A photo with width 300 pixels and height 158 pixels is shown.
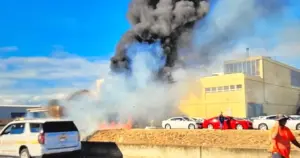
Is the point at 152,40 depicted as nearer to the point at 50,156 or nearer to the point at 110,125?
the point at 110,125

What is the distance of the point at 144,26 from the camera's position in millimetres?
34438

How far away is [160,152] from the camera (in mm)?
13602

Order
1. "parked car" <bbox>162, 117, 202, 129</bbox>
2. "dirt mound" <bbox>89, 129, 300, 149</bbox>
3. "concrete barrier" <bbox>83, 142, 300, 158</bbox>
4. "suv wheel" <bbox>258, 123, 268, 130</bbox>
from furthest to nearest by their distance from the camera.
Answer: "parked car" <bbox>162, 117, 202, 129</bbox>
"suv wheel" <bbox>258, 123, 268, 130</bbox>
"dirt mound" <bbox>89, 129, 300, 149</bbox>
"concrete barrier" <bbox>83, 142, 300, 158</bbox>

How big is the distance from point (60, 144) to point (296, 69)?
231ft

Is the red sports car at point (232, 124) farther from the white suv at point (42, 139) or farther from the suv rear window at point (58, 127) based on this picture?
the white suv at point (42, 139)

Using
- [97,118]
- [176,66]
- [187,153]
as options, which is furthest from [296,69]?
[187,153]

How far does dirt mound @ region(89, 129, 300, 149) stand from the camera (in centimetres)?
2203

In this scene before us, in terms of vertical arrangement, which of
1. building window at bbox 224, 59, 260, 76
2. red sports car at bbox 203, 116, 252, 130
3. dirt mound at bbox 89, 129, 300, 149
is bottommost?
dirt mound at bbox 89, 129, 300, 149

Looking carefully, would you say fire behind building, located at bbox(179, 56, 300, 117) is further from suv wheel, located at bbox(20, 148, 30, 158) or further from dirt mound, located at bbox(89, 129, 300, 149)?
suv wheel, located at bbox(20, 148, 30, 158)

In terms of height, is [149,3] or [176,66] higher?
[149,3]

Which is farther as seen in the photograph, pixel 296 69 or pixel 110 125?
pixel 296 69

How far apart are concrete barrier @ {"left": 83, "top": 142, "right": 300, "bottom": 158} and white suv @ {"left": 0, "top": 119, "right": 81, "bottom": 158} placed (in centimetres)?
150

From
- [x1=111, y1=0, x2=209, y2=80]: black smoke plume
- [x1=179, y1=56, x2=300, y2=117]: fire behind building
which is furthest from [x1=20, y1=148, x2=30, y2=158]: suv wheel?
[x1=179, y1=56, x2=300, y2=117]: fire behind building

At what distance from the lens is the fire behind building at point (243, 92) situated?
58156mm
